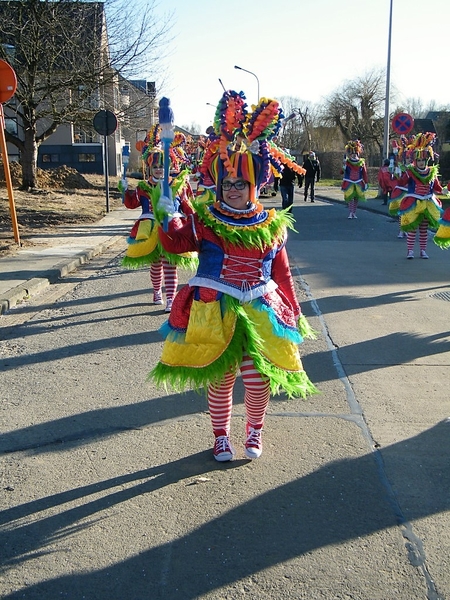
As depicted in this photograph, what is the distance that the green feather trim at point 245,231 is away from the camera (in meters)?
3.75

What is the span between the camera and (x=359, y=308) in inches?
317

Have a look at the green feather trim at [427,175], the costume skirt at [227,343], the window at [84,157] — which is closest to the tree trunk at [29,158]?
the green feather trim at [427,175]

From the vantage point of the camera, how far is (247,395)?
391 cm

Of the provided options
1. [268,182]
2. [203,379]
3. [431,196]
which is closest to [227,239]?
[268,182]

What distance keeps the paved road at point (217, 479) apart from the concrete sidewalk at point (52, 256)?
2054 millimetres

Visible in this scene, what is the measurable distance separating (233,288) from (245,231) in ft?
1.11

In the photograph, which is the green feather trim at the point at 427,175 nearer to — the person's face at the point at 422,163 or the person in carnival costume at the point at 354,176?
the person's face at the point at 422,163

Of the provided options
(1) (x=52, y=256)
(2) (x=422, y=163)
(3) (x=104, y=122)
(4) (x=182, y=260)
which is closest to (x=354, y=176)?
(3) (x=104, y=122)

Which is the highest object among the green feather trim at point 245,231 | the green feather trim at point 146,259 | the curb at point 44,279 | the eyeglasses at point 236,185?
the eyeglasses at point 236,185

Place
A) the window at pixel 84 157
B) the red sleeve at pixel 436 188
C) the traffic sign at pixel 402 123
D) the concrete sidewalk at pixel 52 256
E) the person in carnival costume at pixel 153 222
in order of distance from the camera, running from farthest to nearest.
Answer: the window at pixel 84 157, the traffic sign at pixel 402 123, the red sleeve at pixel 436 188, the concrete sidewalk at pixel 52 256, the person in carnival costume at pixel 153 222

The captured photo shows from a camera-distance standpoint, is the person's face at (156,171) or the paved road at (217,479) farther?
the person's face at (156,171)

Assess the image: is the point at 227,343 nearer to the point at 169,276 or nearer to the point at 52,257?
the point at 169,276

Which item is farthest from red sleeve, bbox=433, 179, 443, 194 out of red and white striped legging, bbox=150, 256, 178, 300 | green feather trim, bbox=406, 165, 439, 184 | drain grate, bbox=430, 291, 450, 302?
red and white striped legging, bbox=150, 256, 178, 300

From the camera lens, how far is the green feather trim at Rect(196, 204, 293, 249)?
375 cm
